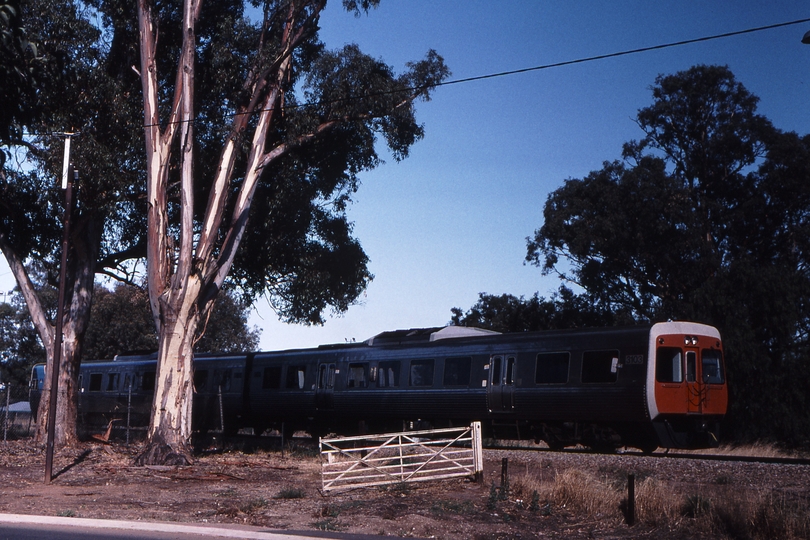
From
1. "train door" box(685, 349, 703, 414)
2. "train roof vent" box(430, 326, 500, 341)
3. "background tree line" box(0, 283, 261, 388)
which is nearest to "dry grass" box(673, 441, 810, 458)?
"train door" box(685, 349, 703, 414)

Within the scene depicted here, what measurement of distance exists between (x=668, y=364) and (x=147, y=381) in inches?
804

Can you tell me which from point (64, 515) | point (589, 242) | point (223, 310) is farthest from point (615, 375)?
point (223, 310)

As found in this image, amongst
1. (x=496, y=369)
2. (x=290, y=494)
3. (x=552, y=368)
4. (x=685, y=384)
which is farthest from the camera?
(x=496, y=369)

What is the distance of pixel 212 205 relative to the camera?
19625 millimetres

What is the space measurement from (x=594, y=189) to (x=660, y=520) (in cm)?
2937

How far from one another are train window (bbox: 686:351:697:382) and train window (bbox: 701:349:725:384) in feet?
1.19

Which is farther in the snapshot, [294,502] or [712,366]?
[712,366]

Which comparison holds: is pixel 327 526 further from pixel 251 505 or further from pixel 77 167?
pixel 77 167

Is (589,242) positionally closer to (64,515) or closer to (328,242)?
(328,242)

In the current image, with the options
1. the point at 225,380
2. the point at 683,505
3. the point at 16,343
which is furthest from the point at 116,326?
the point at 683,505

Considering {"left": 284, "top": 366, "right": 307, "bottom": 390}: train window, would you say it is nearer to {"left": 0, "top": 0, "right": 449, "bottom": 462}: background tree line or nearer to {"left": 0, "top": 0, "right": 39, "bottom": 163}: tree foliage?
{"left": 0, "top": 0, "right": 449, "bottom": 462}: background tree line

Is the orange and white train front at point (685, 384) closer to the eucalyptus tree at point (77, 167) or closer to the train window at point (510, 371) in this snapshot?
the train window at point (510, 371)

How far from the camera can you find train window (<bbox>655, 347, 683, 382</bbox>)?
1930 cm

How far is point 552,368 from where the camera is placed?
2084cm
